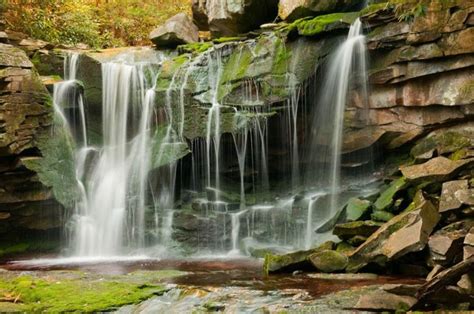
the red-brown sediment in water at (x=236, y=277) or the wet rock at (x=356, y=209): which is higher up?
the wet rock at (x=356, y=209)

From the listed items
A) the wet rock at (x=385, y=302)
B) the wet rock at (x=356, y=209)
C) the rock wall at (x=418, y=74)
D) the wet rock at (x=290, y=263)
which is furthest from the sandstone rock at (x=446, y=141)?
the wet rock at (x=385, y=302)

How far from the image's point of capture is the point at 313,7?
14969 millimetres

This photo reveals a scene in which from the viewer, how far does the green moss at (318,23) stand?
533 inches

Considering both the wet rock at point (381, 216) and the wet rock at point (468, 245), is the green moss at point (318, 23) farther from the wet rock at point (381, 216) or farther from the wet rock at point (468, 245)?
the wet rock at point (468, 245)

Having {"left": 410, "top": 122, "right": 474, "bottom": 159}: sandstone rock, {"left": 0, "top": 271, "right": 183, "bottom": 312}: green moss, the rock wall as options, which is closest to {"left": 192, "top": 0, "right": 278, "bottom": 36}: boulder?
the rock wall

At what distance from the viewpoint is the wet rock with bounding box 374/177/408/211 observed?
10.6m

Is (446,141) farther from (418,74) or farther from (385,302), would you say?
(385,302)

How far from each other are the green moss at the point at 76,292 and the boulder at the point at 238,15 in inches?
472

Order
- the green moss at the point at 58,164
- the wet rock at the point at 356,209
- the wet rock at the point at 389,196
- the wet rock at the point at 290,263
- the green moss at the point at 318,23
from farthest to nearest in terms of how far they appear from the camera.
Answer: the green moss at the point at 318,23, the green moss at the point at 58,164, the wet rock at the point at 356,209, the wet rock at the point at 389,196, the wet rock at the point at 290,263

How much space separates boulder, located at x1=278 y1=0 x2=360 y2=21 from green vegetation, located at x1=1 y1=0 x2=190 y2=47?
1000 centimetres

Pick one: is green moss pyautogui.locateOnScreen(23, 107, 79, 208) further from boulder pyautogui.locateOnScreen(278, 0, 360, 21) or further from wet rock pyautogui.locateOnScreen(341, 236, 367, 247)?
wet rock pyautogui.locateOnScreen(341, 236, 367, 247)

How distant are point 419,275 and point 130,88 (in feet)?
37.6

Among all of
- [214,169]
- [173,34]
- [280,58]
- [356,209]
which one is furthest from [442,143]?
[173,34]

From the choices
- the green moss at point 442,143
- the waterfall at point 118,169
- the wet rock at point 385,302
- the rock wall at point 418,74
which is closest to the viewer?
the wet rock at point 385,302
